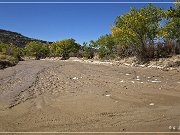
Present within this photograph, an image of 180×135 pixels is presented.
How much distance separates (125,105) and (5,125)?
11.1 feet

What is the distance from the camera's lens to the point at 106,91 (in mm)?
12164

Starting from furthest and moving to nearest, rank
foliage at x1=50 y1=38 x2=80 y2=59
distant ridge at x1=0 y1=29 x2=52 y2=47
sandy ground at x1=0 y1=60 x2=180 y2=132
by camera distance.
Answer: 1. distant ridge at x1=0 y1=29 x2=52 y2=47
2. foliage at x1=50 y1=38 x2=80 y2=59
3. sandy ground at x1=0 y1=60 x2=180 y2=132

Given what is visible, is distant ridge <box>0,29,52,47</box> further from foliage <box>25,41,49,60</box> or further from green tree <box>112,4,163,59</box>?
green tree <box>112,4,163,59</box>

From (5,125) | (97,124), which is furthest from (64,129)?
(5,125)

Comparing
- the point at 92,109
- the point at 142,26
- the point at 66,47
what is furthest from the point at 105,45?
the point at 92,109

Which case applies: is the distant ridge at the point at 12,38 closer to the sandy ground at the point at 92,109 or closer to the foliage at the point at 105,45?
the foliage at the point at 105,45

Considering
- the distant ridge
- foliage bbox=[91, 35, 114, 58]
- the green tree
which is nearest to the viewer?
the green tree

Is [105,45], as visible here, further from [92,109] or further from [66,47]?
[92,109]

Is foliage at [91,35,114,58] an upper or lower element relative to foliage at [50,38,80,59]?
lower

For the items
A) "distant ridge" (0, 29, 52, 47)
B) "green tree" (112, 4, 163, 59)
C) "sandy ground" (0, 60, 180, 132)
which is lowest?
"sandy ground" (0, 60, 180, 132)

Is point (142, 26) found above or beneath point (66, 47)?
beneath

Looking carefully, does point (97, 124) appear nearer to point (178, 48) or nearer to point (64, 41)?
point (178, 48)

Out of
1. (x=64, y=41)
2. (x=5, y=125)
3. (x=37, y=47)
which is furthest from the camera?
(x=37, y=47)

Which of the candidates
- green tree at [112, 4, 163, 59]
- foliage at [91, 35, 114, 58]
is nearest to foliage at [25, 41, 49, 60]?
foliage at [91, 35, 114, 58]
